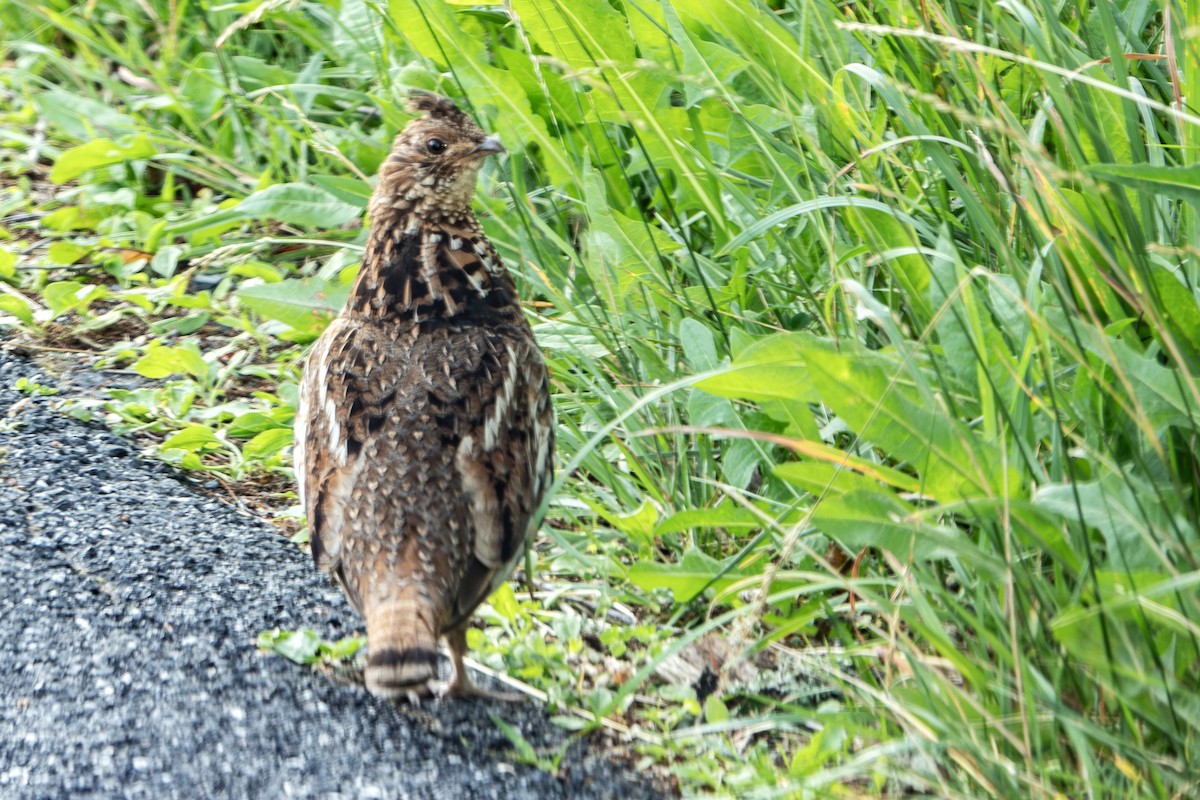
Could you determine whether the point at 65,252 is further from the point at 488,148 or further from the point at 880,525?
the point at 880,525

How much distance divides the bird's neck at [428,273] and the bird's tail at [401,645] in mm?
957

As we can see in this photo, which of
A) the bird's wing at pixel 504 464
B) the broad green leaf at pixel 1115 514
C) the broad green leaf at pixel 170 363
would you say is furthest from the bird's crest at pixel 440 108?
the broad green leaf at pixel 1115 514

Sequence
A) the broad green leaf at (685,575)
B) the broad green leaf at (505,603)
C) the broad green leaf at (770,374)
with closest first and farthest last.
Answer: the broad green leaf at (770,374) → the broad green leaf at (685,575) → the broad green leaf at (505,603)

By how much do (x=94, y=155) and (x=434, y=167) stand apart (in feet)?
9.57

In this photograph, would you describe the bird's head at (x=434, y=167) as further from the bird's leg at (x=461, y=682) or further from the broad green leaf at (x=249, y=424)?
the bird's leg at (x=461, y=682)

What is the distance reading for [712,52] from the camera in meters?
4.52

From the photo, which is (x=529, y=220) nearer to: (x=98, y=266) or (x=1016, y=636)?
(x=98, y=266)

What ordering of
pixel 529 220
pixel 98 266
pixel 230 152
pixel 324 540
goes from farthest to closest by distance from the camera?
1. pixel 230 152
2. pixel 98 266
3. pixel 529 220
4. pixel 324 540

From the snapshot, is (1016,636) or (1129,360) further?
(1129,360)

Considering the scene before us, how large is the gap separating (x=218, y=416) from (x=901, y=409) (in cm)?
297

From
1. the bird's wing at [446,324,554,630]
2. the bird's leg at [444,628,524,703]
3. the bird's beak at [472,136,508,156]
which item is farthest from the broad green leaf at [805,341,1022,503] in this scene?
the bird's beak at [472,136,508,156]

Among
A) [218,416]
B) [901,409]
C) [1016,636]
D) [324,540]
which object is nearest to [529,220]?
[218,416]

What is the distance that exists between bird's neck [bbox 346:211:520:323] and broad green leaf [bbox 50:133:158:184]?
2702 millimetres

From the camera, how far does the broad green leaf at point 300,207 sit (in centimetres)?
577
